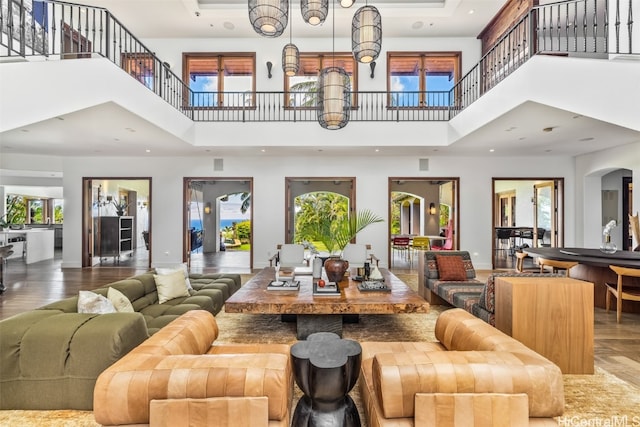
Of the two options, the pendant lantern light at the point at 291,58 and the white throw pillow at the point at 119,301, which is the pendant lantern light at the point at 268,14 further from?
the white throw pillow at the point at 119,301

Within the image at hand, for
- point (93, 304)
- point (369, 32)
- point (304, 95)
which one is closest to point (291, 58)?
point (369, 32)

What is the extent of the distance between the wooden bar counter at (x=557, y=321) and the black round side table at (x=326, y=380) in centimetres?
178

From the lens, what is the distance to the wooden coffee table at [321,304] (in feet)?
10.0

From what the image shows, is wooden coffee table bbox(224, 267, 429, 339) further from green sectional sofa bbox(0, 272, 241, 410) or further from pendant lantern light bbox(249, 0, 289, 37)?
pendant lantern light bbox(249, 0, 289, 37)

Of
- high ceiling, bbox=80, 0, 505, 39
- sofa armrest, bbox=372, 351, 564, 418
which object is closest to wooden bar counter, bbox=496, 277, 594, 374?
sofa armrest, bbox=372, 351, 564, 418

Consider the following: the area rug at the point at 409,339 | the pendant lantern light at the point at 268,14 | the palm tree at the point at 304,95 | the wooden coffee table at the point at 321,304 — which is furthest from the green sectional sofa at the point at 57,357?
the palm tree at the point at 304,95

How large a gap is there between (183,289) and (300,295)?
1.40m

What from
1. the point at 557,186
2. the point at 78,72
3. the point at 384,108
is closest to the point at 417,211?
the point at 557,186

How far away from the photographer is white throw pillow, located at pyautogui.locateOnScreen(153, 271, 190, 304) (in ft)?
11.7

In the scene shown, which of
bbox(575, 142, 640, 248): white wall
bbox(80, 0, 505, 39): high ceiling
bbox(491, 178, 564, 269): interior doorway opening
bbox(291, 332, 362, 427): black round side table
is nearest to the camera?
bbox(291, 332, 362, 427): black round side table

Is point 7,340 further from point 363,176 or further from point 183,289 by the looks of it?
point 363,176

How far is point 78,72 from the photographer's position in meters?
4.13

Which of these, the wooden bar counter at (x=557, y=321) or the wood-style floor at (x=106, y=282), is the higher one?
the wooden bar counter at (x=557, y=321)

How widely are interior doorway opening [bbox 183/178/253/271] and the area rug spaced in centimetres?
449
